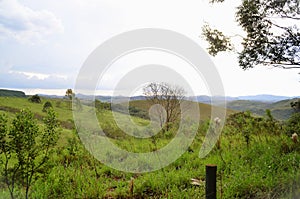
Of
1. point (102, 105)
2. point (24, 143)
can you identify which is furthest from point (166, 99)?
point (24, 143)

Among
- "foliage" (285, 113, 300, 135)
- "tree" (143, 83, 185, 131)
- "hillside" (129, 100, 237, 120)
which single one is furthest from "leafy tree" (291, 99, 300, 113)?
"tree" (143, 83, 185, 131)

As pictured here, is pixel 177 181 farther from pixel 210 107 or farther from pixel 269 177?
pixel 210 107

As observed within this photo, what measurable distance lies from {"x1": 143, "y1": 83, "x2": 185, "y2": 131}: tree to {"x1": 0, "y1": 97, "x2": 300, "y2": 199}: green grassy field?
7.8 inches

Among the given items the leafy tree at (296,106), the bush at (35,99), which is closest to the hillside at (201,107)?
the leafy tree at (296,106)

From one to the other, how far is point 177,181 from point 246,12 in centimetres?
309

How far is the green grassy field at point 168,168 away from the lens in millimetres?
3314

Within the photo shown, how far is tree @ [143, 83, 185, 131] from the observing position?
4.91m

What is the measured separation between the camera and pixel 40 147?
303 centimetres

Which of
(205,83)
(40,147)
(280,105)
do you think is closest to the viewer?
(40,147)

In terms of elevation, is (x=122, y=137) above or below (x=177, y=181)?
above

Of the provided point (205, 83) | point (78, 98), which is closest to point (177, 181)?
point (205, 83)

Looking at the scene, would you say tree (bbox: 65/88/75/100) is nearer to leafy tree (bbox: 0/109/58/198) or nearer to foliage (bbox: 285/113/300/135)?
leafy tree (bbox: 0/109/58/198)

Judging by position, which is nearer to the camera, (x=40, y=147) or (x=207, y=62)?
(x=40, y=147)

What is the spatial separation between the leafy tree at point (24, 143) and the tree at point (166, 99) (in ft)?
6.50
